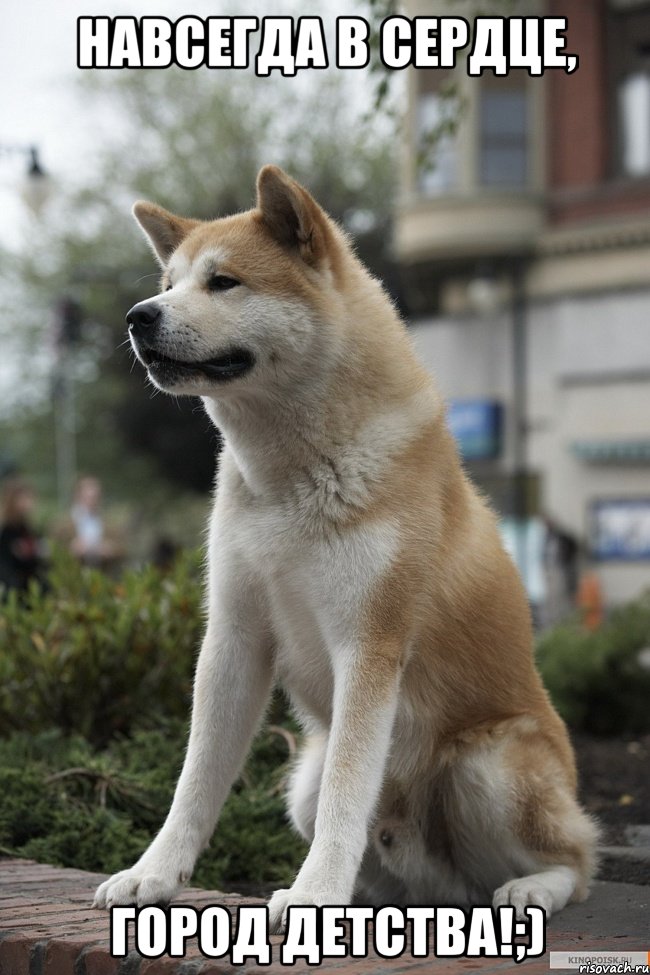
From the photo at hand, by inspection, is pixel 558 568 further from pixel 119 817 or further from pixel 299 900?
pixel 299 900

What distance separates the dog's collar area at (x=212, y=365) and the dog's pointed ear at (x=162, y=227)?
0.56 metres

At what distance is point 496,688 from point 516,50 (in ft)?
10.9

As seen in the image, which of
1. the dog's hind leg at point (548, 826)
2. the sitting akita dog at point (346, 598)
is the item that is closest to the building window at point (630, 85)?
the sitting akita dog at point (346, 598)

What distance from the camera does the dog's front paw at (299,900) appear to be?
3.32 meters

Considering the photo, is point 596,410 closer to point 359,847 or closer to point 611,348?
point 611,348

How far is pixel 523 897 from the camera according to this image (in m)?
3.70

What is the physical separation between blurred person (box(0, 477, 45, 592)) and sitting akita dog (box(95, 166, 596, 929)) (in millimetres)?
7708

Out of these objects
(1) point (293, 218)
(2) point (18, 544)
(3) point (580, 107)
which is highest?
(3) point (580, 107)

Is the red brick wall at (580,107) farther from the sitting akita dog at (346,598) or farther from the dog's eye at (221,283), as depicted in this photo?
the dog's eye at (221,283)

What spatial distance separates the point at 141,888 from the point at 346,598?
99 cm

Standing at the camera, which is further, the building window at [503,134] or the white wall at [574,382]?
the building window at [503,134]

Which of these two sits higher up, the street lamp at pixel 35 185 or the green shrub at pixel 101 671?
the street lamp at pixel 35 185

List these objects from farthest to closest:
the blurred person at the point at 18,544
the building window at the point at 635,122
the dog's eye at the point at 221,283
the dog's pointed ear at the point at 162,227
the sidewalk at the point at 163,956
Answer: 1. the building window at the point at 635,122
2. the blurred person at the point at 18,544
3. the dog's pointed ear at the point at 162,227
4. the dog's eye at the point at 221,283
5. the sidewalk at the point at 163,956

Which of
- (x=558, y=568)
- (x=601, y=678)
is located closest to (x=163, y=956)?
(x=601, y=678)
